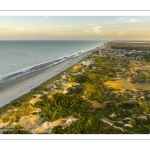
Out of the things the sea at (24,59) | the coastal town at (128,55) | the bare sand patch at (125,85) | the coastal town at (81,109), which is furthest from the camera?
the coastal town at (128,55)

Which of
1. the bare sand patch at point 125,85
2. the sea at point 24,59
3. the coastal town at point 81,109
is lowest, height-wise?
the coastal town at point 81,109

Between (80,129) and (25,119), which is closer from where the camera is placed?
(80,129)

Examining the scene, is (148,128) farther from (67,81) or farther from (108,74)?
(108,74)

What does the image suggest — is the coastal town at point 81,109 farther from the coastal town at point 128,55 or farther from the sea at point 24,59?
the coastal town at point 128,55

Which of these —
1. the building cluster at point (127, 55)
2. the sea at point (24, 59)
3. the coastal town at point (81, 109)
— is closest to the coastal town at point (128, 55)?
the building cluster at point (127, 55)

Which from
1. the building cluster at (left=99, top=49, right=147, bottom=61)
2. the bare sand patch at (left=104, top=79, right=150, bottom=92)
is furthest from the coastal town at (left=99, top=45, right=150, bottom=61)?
the bare sand patch at (left=104, top=79, right=150, bottom=92)

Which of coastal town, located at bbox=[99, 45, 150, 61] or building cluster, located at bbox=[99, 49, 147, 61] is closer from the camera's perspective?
coastal town, located at bbox=[99, 45, 150, 61]

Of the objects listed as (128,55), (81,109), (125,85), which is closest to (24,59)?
(128,55)

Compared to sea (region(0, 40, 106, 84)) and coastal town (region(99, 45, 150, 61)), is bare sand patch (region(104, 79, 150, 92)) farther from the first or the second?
coastal town (region(99, 45, 150, 61))

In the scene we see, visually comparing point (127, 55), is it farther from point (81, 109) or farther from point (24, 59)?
point (81, 109)

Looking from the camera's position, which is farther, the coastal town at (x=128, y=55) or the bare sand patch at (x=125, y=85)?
the coastal town at (x=128, y=55)
